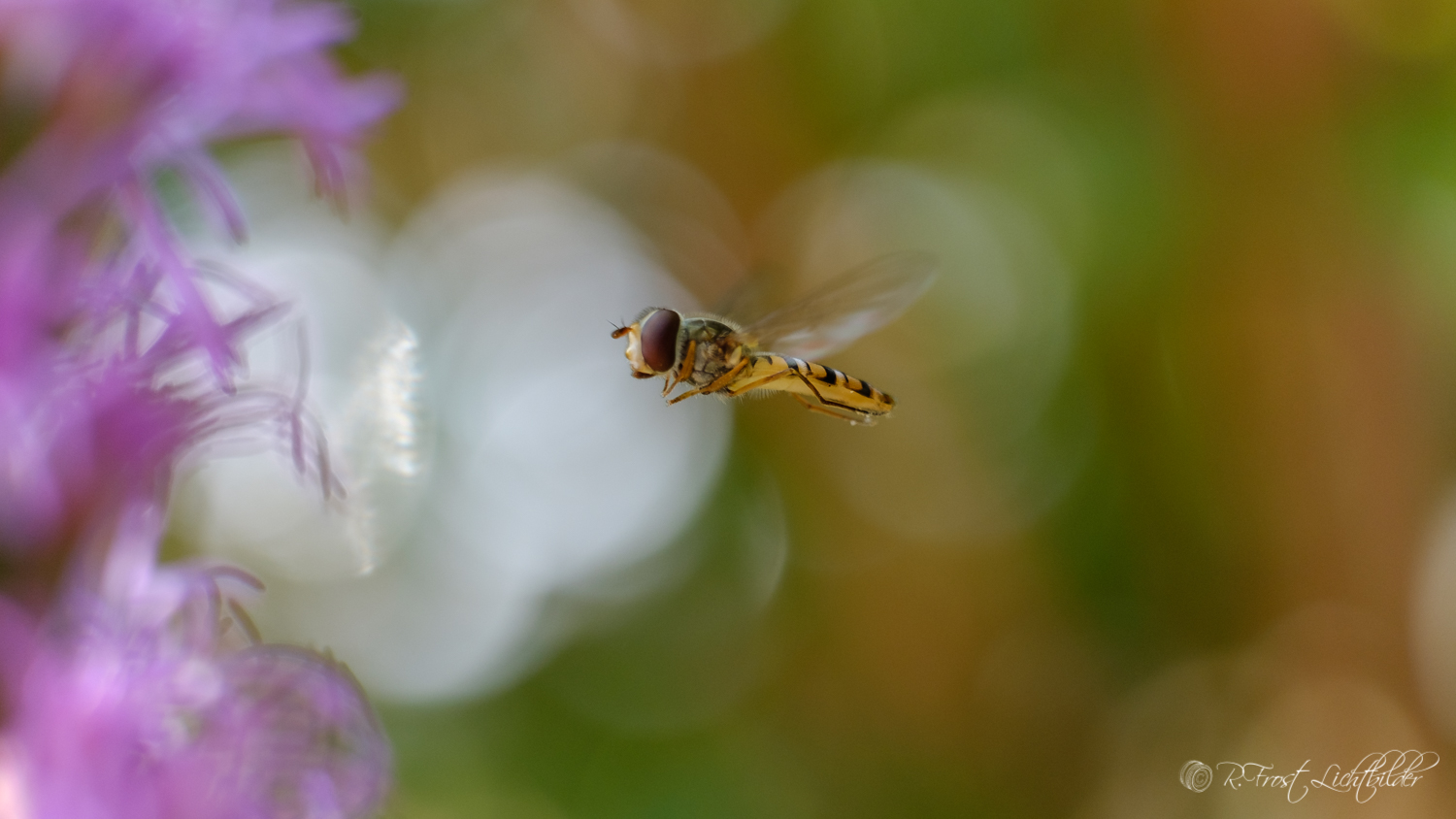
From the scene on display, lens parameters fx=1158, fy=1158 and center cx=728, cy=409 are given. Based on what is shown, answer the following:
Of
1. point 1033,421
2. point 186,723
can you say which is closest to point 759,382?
point 186,723

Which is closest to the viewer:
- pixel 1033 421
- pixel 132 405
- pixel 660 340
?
pixel 132 405

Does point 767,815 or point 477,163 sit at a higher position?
point 477,163

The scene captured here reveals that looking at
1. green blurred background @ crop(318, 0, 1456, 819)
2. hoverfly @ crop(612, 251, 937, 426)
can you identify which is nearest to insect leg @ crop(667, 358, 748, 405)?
hoverfly @ crop(612, 251, 937, 426)

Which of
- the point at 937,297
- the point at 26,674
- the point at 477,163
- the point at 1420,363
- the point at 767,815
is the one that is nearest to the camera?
the point at 26,674

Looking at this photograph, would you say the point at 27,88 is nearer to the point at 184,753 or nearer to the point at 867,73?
the point at 184,753

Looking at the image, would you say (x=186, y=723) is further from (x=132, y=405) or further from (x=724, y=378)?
(x=724, y=378)

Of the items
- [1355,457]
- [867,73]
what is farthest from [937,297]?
[1355,457]

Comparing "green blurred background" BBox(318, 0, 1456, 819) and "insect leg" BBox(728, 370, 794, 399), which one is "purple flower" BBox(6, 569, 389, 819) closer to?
"insect leg" BBox(728, 370, 794, 399)
